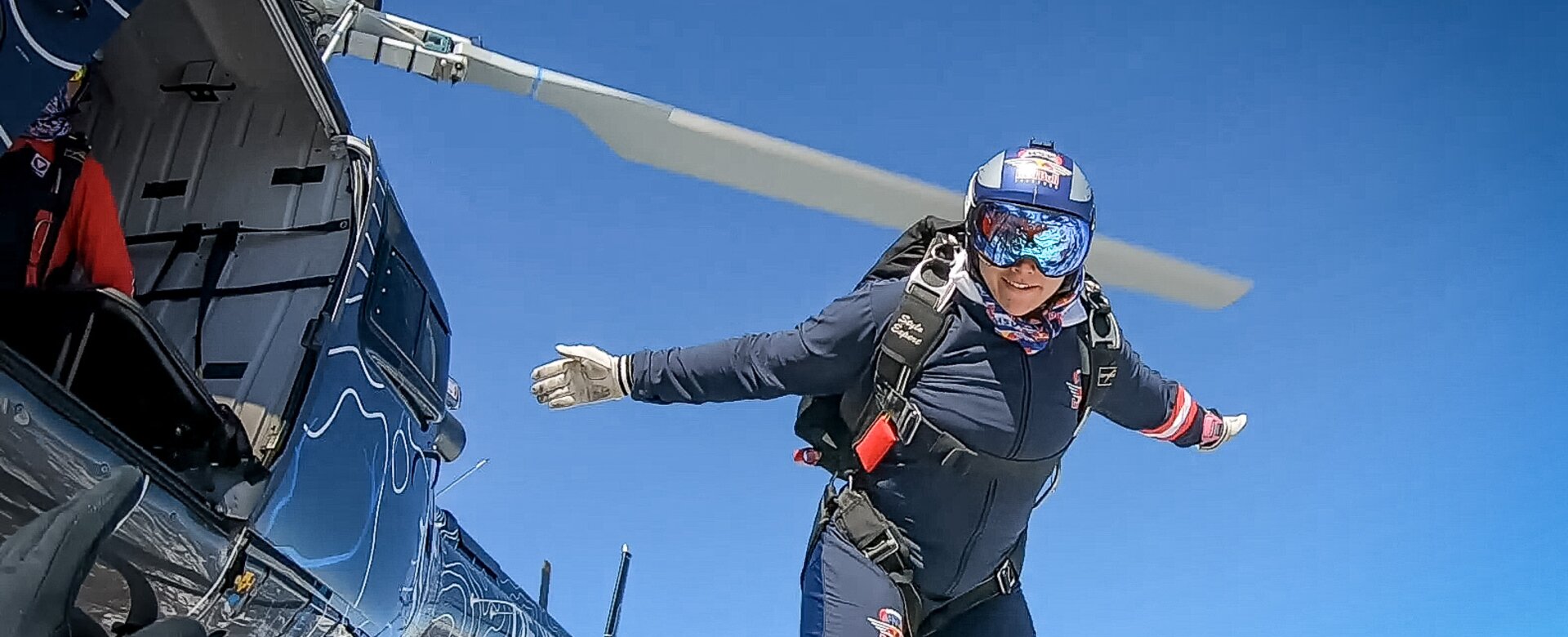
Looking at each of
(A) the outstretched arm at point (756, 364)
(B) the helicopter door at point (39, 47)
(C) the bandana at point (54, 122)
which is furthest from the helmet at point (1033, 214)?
(C) the bandana at point (54, 122)

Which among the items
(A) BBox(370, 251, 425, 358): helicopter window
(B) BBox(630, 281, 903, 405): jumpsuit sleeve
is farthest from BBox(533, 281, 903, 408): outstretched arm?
(A) BBox(370, 251, 425, 358): helicopter window

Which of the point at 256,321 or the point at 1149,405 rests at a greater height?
the point at 1149,405

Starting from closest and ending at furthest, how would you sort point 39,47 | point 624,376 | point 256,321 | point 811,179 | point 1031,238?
point 39,47
point 1031,238
point 624,376
point 256,321
point 811,179

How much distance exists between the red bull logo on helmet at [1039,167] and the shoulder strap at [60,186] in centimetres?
266

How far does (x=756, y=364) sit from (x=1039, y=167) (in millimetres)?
969

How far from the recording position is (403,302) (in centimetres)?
409

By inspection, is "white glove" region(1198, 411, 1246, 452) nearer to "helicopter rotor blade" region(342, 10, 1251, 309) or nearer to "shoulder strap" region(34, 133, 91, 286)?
"helicopter rotor blade" region(342, 10, 1251, 309)

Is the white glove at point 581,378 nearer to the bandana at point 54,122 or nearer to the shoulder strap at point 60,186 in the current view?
the shoulder strap at point 60,186

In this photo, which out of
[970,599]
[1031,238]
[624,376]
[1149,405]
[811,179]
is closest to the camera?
[1031,238]

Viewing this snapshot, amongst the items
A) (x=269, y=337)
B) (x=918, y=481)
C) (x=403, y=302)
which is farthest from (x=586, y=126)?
(x=918, y=481)

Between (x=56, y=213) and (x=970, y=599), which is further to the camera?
(x=970, y=599)

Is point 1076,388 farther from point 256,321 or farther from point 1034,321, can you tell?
point 256,321

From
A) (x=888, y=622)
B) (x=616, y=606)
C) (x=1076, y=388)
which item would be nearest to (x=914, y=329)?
(x=1076, y=388)

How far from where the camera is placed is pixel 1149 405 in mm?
3607
